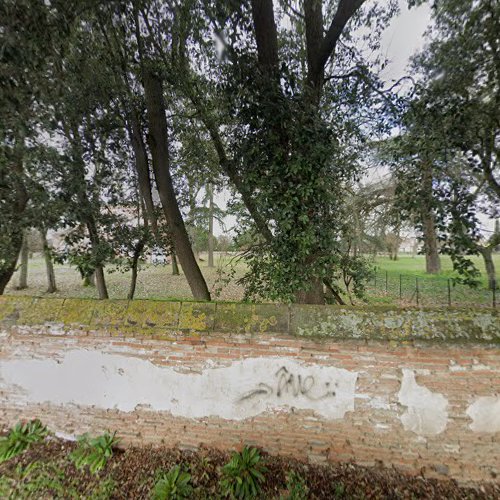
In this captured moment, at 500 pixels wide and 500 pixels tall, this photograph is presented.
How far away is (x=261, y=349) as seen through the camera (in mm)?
2434

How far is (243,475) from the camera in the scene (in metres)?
2.34

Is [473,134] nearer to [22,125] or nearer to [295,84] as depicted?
[295,84]

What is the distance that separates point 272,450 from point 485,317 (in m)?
2.35

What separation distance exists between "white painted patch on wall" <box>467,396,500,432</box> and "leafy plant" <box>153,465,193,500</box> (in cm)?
263

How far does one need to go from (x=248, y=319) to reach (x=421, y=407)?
5.76ft

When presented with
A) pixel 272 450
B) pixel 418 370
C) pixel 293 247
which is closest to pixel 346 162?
pixel 293 247

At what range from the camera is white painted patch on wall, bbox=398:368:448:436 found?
7.46ft

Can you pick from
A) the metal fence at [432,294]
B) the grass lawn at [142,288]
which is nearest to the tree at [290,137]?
the metal fence at [432,294]

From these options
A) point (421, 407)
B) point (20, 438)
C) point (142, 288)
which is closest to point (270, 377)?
point (421, 407)

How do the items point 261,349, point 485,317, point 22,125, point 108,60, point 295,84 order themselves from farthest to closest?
1. point 108,60
2. point 295,84
3. point 22,125
4. point 261,349
5. point 485,317

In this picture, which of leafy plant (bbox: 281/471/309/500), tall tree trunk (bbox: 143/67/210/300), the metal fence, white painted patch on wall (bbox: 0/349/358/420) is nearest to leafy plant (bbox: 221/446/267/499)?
leafy plant (bbox: 281/471/309/500)

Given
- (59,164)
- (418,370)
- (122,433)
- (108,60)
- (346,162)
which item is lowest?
(122,433)

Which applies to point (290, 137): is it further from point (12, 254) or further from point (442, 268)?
point (442, 268)

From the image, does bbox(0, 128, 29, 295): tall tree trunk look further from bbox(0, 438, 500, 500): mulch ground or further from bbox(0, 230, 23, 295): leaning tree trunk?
bbox(0, 438, 500, 500): mulch ground
